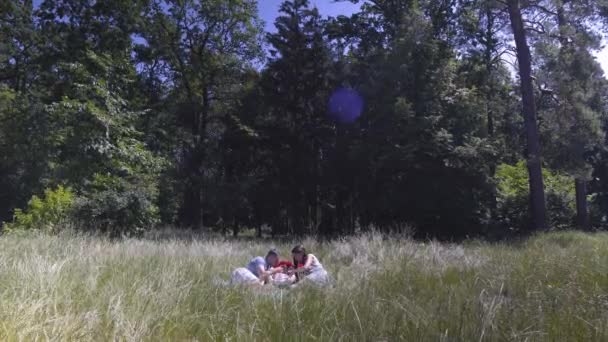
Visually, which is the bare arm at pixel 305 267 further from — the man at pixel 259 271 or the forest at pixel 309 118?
the forest at pixel 309 118

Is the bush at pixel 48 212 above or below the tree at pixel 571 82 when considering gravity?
below

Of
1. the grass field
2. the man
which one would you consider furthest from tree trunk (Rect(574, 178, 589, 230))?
the man

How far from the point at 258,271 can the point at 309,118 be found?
17183 mm

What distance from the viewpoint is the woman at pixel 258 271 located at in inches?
241

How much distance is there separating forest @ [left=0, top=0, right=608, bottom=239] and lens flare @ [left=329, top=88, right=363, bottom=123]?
110mm

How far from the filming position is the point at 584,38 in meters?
16.2

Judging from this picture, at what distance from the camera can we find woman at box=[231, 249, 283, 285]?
6133mm

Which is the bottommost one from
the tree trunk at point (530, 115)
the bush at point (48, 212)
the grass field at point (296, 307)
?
the grass field at point (296, 307)

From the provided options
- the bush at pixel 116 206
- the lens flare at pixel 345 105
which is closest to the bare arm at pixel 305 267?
the bush at pixel 116 206

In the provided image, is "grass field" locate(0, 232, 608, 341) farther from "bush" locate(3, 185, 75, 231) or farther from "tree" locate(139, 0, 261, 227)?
"tree" locate(139, 0, 261, 227)

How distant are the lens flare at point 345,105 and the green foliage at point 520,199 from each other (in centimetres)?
715

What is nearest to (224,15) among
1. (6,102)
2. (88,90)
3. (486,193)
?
(6,102)

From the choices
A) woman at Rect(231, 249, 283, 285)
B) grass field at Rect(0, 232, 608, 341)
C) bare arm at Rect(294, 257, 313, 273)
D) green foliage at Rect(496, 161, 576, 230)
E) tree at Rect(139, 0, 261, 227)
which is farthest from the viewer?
tree at Rect(139, 0, 261, 227)

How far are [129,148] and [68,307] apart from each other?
12779 millimetres
